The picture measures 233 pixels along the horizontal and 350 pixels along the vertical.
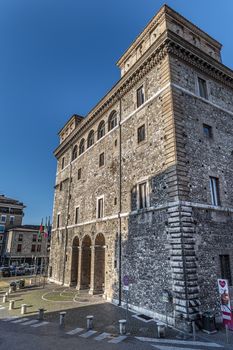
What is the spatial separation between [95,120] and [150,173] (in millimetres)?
11010

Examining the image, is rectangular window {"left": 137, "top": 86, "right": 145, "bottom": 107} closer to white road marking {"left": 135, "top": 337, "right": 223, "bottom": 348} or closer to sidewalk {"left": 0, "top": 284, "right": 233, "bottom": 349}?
sidewalk {"left": 0, "top": 284, "right": 233, "bottom": 349}

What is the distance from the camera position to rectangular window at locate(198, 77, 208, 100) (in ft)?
52.4

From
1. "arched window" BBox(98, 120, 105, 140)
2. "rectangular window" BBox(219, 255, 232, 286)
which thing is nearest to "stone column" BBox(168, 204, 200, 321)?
"rectangular window" BBox(219, 255, 232, 286)

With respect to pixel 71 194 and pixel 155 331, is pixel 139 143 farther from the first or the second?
pixel 71 194

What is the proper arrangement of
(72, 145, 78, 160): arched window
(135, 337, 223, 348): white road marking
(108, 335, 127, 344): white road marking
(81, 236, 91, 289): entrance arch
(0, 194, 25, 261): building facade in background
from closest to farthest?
(135, 337, 223, 348): white road marking → (108, 335, 127, 344): white road marking → (81, 236, 91, 289): entrance arch → (72, 145, 78, 160): arched window → (0, 194, 25, 261): building facade in background

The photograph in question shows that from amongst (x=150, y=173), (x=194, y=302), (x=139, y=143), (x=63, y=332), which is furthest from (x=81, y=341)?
(x=139, y=143)

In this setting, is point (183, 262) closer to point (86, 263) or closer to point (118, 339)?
point (118, 339)

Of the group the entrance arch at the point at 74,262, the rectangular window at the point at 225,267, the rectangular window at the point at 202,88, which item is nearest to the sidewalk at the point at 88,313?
the rectangular window at the point at 225,267

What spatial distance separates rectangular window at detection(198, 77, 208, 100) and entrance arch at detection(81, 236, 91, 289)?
14.8m

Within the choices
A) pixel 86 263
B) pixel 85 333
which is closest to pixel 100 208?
pixel 86 263

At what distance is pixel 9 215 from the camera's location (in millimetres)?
58469

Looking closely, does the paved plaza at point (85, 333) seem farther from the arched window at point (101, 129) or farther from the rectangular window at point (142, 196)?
the arched window at point (101, 129)

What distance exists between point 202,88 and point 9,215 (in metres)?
56.1

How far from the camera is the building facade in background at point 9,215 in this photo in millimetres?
55969
